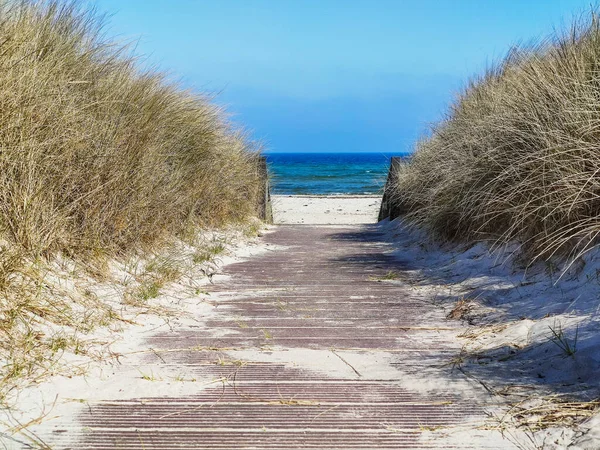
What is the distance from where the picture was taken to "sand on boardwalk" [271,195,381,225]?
45.8 feet

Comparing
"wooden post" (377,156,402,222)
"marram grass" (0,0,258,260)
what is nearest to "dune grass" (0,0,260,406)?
"marram grass" (0,0,258,260)

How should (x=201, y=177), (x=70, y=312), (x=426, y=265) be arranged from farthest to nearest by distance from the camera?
(x=201, y=177), (x=426, y=265), (x=70, y=312)

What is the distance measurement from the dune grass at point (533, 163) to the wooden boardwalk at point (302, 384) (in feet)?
3.00

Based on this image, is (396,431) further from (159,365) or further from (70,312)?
(70,312)

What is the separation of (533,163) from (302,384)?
2620mm

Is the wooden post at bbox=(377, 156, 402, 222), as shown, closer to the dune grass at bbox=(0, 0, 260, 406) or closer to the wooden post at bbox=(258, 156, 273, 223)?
the wooden post at bbox=(258, 156, 273, 223)

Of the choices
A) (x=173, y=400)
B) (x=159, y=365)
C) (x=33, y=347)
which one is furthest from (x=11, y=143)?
(x=173, y=400)

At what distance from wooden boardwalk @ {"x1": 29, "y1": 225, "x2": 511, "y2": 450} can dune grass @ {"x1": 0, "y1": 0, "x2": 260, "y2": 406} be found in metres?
0.56

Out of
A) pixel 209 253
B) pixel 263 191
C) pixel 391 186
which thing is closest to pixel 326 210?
pixel 263 191

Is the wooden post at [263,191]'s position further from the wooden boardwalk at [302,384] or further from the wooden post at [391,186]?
the wooden boardwalk at [302,384]

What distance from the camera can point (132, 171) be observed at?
182 inches

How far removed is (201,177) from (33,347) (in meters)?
4.04

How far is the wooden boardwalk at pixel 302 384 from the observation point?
213 cm

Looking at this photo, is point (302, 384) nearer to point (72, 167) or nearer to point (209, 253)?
point (72, 167)
